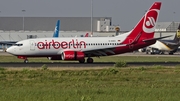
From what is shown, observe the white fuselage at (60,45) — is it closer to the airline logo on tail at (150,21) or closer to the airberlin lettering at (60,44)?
the airberlin lettering at (60,44)

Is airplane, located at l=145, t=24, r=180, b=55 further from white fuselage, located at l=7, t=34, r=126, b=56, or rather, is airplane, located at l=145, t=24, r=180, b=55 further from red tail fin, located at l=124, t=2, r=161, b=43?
white fuselage, located at l=7, t=34, r=126, b=56

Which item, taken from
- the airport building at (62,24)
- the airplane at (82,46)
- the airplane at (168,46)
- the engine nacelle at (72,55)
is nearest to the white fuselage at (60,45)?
the airplane at (82,46)

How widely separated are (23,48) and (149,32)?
1362 cm

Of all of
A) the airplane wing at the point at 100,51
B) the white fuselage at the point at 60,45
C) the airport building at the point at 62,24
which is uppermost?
the airport building at the point at 62,24

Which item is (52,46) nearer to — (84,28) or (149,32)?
(149,32)

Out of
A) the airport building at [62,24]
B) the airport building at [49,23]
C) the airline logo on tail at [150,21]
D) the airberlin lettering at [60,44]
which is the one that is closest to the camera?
the airberlin lettering at [60,44]

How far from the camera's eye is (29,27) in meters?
157

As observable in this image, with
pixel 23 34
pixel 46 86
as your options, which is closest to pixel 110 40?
pixel 46 86

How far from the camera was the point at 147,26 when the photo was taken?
5297cm

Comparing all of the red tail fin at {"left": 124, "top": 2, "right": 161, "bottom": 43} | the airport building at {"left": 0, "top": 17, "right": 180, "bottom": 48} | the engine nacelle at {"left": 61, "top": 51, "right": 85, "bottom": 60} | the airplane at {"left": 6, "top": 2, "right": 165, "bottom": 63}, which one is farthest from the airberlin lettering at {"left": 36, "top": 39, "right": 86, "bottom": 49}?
the airport building at {"left": 0, "top": 17, "right": 180, "bottom": 48}

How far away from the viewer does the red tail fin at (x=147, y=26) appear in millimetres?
52719

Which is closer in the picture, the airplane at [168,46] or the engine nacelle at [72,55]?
the engine nacelle at [72,55]

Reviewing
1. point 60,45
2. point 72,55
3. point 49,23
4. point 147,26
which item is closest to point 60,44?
point 60,45

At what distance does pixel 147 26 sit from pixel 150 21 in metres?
0.72
